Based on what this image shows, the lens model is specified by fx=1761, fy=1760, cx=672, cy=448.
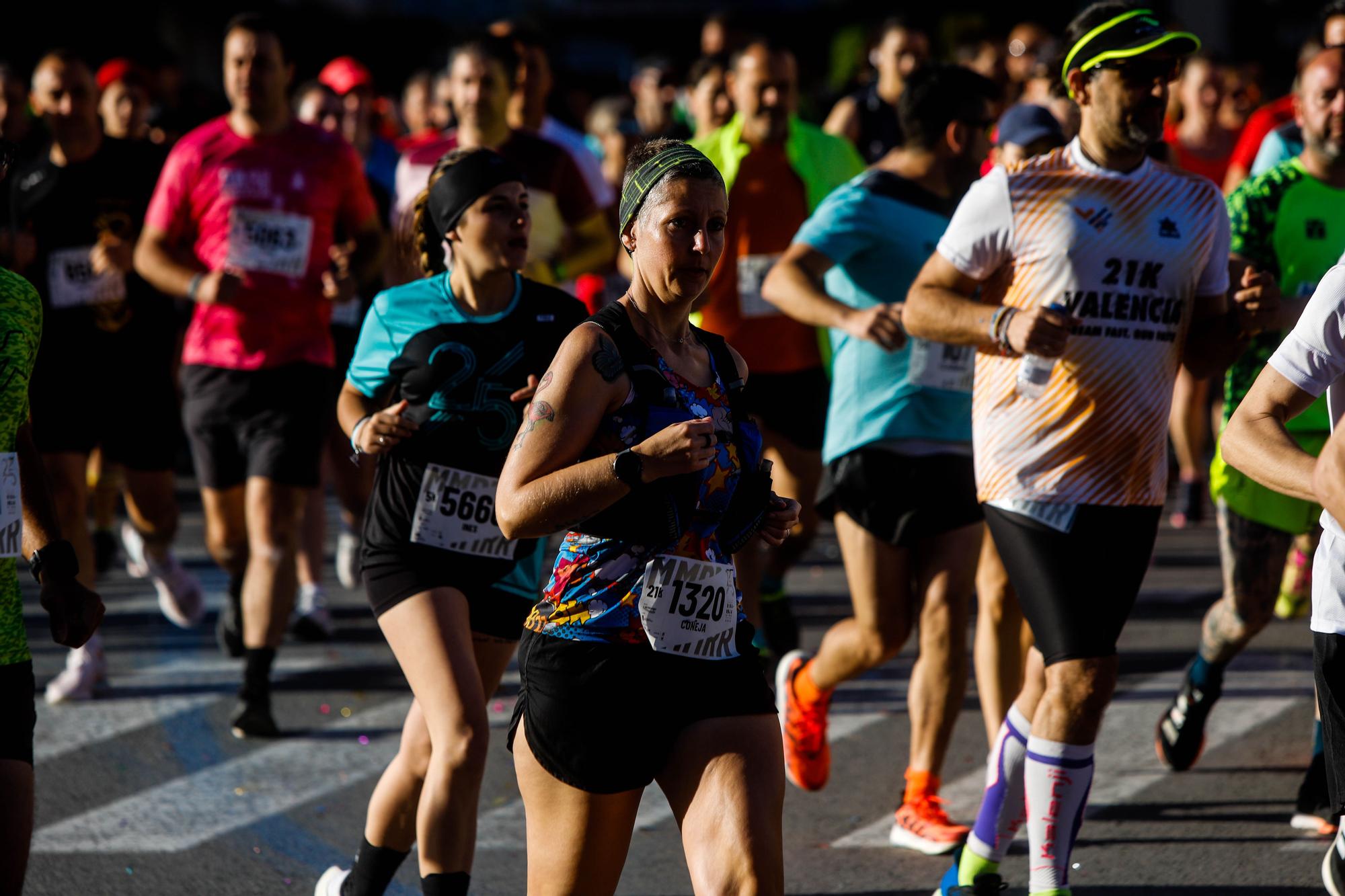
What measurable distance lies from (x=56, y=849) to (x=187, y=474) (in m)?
8.23

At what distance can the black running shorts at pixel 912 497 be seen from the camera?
5.42m

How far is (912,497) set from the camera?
5426mm

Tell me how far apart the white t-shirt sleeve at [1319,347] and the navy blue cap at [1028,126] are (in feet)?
7.32

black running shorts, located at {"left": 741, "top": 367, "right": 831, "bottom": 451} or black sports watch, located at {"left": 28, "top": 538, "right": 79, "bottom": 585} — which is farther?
black running shorts, located at {"left": 741, "top": 367, "right": 831, "bottom": 451}

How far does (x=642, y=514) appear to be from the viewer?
3.32 m

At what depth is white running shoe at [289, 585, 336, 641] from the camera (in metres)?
8.20

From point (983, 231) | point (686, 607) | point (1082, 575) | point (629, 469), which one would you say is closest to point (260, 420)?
point (983, 231)

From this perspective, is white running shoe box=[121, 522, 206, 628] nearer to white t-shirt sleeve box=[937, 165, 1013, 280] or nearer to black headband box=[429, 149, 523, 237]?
black headband box=[429, 149, 523, 237]

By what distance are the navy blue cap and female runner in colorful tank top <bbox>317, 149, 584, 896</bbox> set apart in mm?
1691

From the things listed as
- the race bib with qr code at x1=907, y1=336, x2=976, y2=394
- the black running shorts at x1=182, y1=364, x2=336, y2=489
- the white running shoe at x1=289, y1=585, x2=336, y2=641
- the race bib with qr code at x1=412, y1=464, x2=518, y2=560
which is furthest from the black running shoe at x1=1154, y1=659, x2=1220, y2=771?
the white running shoe at x1=289, y1=585, x2=336, y2=641

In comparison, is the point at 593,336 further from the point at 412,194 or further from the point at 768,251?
the point at 412,194

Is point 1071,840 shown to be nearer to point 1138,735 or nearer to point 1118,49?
point 1118,49

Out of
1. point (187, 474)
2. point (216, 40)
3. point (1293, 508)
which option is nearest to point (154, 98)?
point (187, 474)

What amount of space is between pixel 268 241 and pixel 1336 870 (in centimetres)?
474
